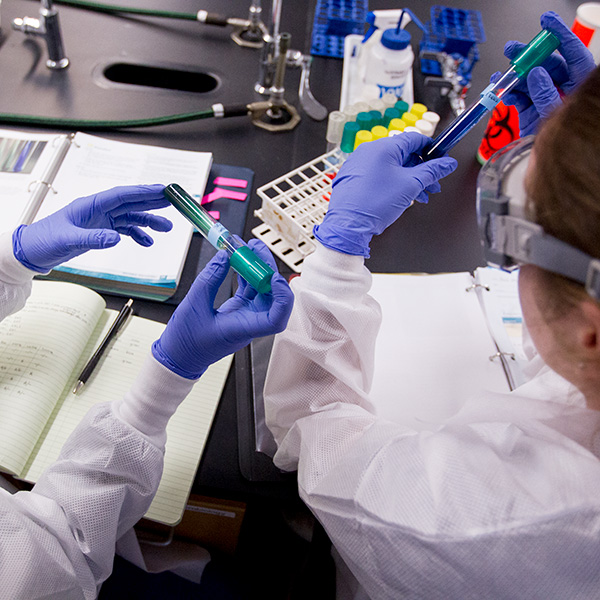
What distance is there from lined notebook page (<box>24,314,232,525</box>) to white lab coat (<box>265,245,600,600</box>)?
17 cm

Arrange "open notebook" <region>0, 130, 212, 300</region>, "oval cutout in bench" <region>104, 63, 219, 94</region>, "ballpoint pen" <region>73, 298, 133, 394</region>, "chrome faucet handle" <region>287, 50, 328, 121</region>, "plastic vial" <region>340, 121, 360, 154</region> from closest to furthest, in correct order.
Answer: "ballpoint pen" <region>73, 298, 133, 394</region> < "open notebook" <region>0, 130, 212, 300</region> < "plastic vial" <region>340, 121, 360, 154</region> < "chrome faucet handle" <region>287, 50, 328, 121</region> < "oval cutout in bench" <region>104, 63, 219, 94</region>

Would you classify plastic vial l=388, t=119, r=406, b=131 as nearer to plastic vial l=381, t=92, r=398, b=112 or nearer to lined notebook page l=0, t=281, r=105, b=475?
plastic vial l=381, t=92, r=398, b=112

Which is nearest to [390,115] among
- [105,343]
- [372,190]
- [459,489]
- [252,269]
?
[372,190]

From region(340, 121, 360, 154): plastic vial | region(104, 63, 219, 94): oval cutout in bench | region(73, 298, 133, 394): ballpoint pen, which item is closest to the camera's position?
region(73, 298, 133, 394): ballpoint pen

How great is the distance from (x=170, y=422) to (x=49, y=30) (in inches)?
43.3

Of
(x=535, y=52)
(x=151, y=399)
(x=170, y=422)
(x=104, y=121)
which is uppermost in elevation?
(x=535, y=52)

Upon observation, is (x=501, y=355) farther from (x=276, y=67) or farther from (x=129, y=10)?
(x=129, y=10)

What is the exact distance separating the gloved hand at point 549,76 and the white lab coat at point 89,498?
760mm

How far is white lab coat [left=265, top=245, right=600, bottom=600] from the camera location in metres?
0.54

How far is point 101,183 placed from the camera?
3.76 feet

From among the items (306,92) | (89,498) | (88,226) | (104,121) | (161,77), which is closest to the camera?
(89,498)

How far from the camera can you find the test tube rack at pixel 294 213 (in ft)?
3.47

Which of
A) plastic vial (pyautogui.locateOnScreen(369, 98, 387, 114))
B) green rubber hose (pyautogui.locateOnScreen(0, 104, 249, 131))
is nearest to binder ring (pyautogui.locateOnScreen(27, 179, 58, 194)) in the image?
green rubber hose (pyautogui.locateOnScreen(0, 104, 249, 131))

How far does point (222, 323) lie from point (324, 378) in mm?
174
